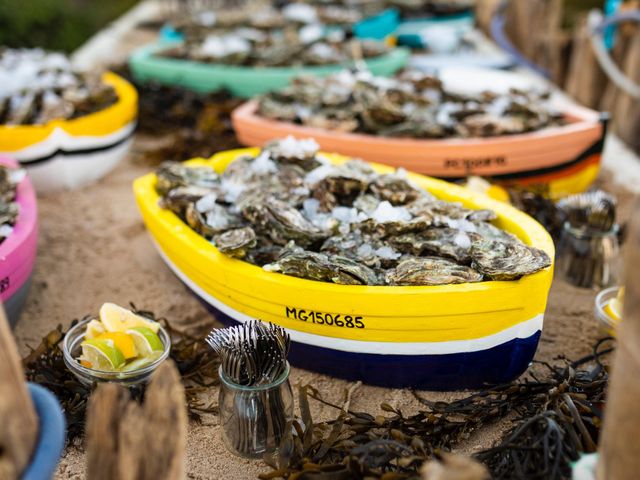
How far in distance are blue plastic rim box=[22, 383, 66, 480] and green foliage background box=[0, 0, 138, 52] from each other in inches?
338

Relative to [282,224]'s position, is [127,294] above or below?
below

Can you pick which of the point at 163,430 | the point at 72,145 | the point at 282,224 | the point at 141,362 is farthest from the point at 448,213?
the point at 72,145

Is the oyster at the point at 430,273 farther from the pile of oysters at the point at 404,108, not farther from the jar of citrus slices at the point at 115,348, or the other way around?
the pile of oysters at the point at 404,108

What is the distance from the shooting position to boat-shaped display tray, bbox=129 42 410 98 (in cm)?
508

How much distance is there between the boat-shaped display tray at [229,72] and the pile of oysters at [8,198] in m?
2.23

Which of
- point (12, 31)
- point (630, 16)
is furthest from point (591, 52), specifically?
point (12, 31)

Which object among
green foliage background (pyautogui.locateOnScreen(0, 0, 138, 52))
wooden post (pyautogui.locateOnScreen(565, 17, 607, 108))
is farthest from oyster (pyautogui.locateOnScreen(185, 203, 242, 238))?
green foliage background (pyautogui.locateOnScreen(0, 0, 138, 52))

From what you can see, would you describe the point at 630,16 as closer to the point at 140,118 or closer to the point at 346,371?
the point at 140,118

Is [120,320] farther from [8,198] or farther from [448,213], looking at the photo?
[448,213]

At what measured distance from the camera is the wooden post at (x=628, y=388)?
1209 mm

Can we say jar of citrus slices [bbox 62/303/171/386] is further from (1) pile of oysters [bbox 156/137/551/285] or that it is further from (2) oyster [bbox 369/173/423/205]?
(2) oyster [bbox 369/173/423/205]

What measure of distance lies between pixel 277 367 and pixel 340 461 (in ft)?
1.02

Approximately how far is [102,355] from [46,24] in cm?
886

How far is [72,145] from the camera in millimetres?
3867
